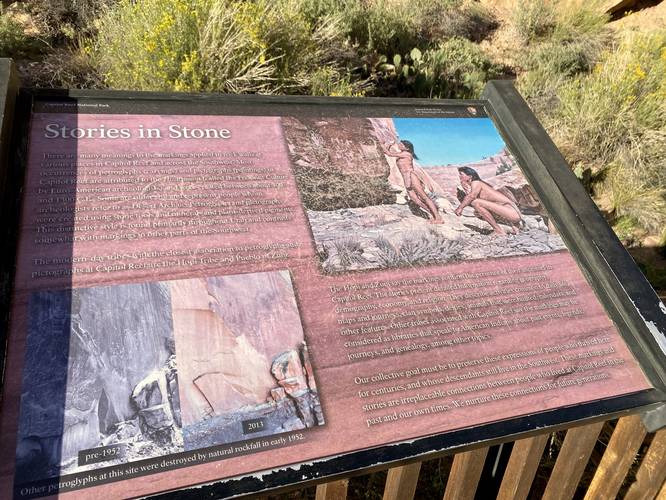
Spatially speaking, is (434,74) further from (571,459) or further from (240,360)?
(240,360)

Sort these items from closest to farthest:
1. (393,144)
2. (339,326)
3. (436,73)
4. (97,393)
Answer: (97,393)
(339,326)
(393,144)
(436,73)

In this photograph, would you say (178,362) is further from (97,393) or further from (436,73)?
(436,73)

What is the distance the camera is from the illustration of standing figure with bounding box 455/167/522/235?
207 centimetres

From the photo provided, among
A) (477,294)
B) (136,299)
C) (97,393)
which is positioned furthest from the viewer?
(477,294)

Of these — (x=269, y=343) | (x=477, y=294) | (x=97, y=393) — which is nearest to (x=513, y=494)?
(x=477, y=294)

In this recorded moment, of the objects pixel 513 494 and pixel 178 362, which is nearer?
pixel 178 362

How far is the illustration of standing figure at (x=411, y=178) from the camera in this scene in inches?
78.5

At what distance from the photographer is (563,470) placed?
78.9 inches

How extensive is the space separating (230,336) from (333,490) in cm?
53

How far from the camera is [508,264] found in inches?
77.0

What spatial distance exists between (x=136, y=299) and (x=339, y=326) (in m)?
0.57

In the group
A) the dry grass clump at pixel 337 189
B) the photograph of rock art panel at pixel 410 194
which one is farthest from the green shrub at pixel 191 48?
the dry grass clump at pixel 337 189

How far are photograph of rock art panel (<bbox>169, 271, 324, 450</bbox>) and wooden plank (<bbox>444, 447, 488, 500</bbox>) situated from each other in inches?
23.2

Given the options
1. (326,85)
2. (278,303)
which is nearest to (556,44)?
(326,85)
